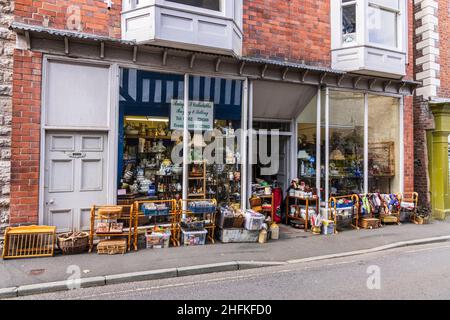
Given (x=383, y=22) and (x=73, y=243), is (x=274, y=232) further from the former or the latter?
(x=383, y=22)

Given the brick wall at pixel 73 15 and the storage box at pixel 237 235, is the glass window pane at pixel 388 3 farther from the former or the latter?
the storage box at pixel 237 235

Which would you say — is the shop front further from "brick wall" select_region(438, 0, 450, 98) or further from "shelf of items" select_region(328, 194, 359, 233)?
"brick wall" select_region(438, 0, 450, 98)

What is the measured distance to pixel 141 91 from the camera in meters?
7.98

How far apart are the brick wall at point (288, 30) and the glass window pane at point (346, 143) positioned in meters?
1.46

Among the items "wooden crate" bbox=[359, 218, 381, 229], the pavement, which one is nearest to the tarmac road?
the pavement

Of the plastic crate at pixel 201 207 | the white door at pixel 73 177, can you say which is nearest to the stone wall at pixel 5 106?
the white door at pixel 73 177

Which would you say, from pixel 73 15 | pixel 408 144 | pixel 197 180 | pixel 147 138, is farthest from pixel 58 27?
pixel 408 144

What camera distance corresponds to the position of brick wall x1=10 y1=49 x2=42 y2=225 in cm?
685

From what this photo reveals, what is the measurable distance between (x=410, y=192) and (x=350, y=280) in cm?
724

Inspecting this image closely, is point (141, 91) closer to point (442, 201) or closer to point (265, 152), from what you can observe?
point (265, 152)

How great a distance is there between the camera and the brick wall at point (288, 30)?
9297 mm

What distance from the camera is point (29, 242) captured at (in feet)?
21.3

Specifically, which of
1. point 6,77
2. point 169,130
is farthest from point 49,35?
point 169,130

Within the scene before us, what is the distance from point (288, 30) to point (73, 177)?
23.5 ft
